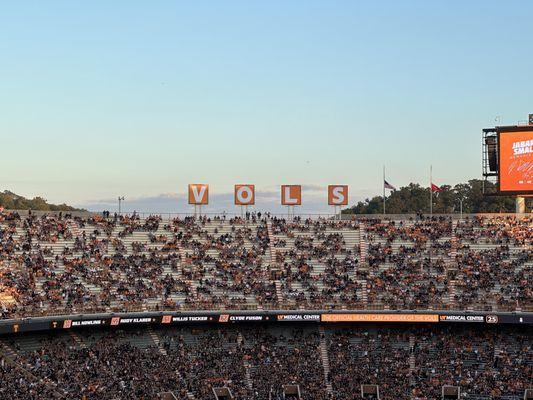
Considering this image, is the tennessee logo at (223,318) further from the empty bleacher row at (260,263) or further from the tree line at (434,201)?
the tree line at (434,201)

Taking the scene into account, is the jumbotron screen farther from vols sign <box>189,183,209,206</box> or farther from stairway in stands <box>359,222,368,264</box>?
vols sign <box>189,183,209,206</box>

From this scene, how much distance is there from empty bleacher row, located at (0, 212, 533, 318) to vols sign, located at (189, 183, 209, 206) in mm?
2745

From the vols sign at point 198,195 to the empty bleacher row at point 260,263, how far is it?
9.01ft

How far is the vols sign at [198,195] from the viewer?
80.1 m

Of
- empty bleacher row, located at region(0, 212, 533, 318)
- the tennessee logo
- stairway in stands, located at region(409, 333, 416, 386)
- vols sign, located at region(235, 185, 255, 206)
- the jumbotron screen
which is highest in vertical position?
the jumbotron screen

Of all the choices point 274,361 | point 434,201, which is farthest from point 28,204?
point 274,361

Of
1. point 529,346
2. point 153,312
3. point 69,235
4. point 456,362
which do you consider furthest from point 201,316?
point 529,346

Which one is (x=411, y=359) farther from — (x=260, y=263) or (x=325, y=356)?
(x=260, y=263)

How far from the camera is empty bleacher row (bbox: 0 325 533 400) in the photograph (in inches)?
2347

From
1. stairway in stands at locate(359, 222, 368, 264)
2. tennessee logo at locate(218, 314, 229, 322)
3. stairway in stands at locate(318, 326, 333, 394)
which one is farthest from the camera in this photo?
stairway in stands at locate(359, 222, 368, 264)

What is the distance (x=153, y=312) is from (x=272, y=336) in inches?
380

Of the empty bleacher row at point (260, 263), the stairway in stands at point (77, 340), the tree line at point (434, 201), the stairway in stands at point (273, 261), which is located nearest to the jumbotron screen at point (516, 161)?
the empty bleacher row at point (260, 263)

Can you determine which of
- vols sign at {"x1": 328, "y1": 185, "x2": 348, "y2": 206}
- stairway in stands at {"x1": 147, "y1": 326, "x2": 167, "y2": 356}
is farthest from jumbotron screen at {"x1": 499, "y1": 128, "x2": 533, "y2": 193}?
stairway in stands at {"x1": 147, "y1": 326, "x2": 167, "y2": 356}

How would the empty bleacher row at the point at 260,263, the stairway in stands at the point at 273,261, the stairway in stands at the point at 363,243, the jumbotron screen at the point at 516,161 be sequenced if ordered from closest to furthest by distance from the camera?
the empty bleacher row at the point at 260,263
the stairway in stands at the point at 273,261
the jumbotron screen at the point at 516,161
the stairway in stands at the point at 363,243
